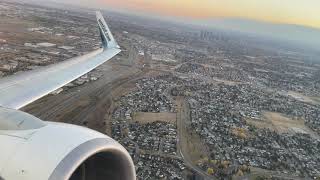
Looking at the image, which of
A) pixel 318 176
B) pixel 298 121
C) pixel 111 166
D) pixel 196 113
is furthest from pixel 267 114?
pixel 111 166

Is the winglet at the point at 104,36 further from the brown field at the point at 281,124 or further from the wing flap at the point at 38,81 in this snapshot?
the brown field at the point at 281,124

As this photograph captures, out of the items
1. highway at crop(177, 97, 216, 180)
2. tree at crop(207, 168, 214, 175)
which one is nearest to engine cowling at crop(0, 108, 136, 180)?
highway at crop(177, 97, 216, 180)

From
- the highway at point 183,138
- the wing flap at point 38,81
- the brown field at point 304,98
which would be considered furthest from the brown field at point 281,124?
the wing flap at point 38,81

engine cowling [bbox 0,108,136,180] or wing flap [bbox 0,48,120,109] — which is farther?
wing flap [bbox 0,48,120,109]

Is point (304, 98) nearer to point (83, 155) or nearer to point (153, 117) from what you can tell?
point (153, 117)

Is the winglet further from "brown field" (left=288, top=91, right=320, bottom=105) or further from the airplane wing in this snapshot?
"brown field" (left=288, top=91, right=320, bottom=105)

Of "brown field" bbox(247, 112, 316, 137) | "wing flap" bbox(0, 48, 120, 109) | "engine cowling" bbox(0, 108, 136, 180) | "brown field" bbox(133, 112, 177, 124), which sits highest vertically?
"engine cowling" bbox(0, 108, 136, 180)
